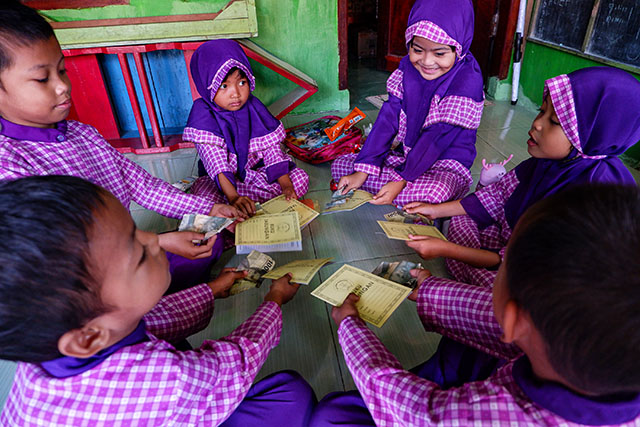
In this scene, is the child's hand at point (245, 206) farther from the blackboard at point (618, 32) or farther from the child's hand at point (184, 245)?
the blackboard at point (618, 32)

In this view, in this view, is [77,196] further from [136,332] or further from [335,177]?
[335,177]

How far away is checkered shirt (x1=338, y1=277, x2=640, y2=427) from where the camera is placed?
626mm

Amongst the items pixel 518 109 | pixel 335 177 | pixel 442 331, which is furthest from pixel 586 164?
pixel 518 109

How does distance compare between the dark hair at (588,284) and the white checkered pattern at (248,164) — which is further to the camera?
the white checkered pattern at (248,164)

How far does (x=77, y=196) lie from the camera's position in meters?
0.65

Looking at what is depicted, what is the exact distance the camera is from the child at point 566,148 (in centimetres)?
114

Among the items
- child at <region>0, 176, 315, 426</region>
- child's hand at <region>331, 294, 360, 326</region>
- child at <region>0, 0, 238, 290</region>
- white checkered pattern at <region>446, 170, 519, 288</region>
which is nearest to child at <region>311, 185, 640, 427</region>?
child's hand at <region>331, 294, 360, 326</region>

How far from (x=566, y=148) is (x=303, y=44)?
261cm

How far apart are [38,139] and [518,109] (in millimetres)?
3664

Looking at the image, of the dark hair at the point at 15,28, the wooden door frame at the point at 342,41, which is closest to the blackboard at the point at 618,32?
the wooden door frame at the point at 342,41

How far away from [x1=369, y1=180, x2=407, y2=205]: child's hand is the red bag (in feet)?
2.54

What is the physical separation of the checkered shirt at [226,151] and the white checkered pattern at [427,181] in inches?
17.6

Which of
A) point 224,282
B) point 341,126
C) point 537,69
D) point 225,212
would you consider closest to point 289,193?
point 225,212

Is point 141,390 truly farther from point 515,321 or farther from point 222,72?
point 222,72
